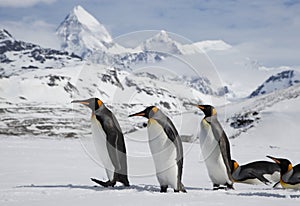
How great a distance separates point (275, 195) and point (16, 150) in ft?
40.7

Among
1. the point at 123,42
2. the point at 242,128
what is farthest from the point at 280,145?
the point at 123,42

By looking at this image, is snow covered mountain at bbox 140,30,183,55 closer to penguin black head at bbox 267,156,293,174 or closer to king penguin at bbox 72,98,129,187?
king penguin at bbox 72,98,129,187

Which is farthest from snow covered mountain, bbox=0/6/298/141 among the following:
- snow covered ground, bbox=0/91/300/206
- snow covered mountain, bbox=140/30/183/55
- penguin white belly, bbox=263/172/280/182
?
penguin white belly, bbox=263/172/280/182

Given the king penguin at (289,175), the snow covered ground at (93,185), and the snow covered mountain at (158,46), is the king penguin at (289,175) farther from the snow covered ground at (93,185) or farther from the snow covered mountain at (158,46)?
the snow covered mountain at (158,46)

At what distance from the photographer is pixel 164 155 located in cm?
732

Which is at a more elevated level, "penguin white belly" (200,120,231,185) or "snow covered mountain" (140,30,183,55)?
"snow covered mountain" (140,30,183,55)

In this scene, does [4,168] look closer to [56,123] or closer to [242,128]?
[242,128]

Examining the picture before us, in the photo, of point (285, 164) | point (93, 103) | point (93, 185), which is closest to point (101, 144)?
point (93, 103)

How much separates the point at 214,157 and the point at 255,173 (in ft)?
5.39

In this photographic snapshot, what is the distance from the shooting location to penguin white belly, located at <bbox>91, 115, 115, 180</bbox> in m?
7.58

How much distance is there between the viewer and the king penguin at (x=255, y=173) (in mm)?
9469

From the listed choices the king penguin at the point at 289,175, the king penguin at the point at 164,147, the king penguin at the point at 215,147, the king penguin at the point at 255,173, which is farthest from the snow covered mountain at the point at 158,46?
the king penguin at the point at 255,173

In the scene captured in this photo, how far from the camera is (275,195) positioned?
6.84 metres

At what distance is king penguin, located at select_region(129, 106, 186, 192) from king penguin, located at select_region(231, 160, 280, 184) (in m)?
2.55
